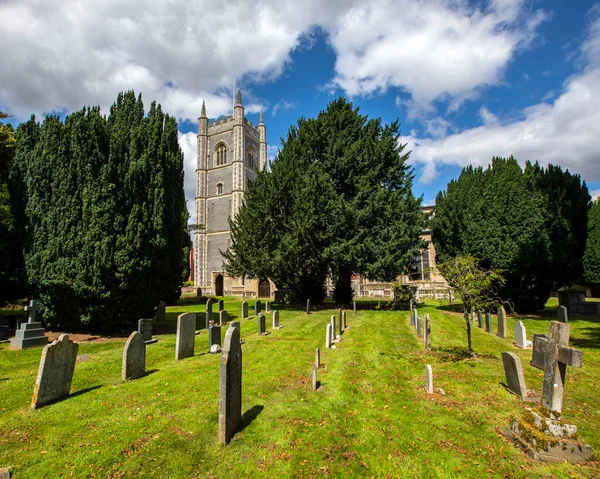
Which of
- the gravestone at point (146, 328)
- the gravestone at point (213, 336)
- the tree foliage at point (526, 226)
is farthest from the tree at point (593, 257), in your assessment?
the gravestone at point (146, 328)

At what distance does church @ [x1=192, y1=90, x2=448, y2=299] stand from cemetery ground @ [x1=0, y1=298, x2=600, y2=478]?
31400 millimetres

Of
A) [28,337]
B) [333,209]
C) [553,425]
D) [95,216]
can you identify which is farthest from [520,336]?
[28,337]

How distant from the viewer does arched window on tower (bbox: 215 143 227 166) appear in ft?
155

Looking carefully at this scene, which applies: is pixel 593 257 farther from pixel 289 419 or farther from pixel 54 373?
pixel 54 373

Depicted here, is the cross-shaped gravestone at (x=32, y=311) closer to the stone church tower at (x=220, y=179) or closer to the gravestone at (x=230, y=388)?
the gravestone at (x=230, y=388)

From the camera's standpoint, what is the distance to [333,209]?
19.5 metres

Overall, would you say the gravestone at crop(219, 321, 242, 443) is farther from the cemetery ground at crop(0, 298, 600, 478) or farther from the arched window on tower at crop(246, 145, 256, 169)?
the arched window on tower at crop(246, 145, 256, 169)

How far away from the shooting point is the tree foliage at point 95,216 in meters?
11.3

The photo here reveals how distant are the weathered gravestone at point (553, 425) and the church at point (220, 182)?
35.5 meters

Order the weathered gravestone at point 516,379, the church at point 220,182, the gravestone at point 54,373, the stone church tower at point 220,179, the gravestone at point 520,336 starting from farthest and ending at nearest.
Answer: the stone church tower at point 220,179 → the church at point 220,182 → the gravestone at point 520,336 → the weathered gravestone at point 516,379 → the gravestone at point 54,373

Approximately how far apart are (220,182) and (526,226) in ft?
125

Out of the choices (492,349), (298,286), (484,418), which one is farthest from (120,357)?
(298,286)

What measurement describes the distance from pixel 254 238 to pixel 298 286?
4.91 metres

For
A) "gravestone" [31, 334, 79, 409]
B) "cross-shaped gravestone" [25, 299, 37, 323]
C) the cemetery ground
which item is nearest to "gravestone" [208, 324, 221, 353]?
the cemetery ground
